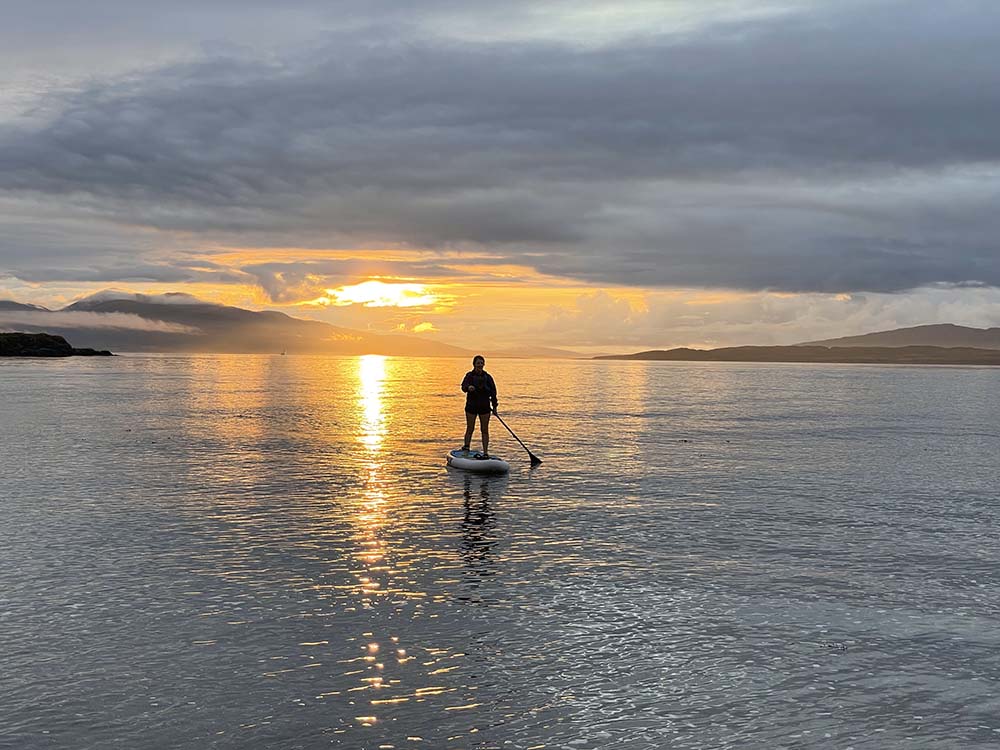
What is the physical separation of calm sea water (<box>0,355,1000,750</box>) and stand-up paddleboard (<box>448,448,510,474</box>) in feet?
3.05

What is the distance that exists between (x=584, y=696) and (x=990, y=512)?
60.7ft

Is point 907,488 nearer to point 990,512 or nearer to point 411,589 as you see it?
point 990,512

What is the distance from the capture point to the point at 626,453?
39.1 m

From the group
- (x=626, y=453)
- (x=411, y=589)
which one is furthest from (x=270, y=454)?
(x=411, y=589)

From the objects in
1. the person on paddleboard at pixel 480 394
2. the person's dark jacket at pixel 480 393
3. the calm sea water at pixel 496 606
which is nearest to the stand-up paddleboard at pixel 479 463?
the person on paddleboard at pixel 480 394

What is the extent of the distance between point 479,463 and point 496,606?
1738 cm

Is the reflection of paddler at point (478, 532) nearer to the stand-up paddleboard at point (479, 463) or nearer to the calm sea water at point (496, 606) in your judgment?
the calm sea water at point (496, 606)

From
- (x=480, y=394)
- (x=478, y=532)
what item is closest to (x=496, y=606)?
(x=478, y=532)

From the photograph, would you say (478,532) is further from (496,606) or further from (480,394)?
(480,394)

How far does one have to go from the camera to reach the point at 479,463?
32.0m

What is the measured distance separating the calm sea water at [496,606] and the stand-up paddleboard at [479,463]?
93 cm

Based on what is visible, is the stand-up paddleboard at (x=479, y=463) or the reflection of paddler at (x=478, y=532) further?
the stand-up paddleboard at (x=479, y=463)

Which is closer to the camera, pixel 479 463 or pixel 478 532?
pixel 478 532

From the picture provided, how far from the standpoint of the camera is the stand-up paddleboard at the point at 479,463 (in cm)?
3189
